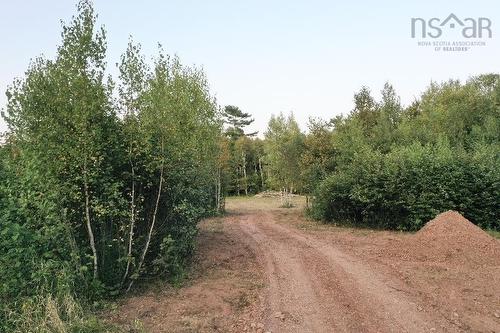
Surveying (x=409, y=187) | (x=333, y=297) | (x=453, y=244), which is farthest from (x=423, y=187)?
(x=333, y=297)

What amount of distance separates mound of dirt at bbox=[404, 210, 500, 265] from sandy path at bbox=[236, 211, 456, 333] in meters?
2.42

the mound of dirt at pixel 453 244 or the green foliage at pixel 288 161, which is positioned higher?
the green foliage at pixel 288 161

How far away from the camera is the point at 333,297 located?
7.55 m

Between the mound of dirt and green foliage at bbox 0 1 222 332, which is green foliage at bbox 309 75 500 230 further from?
green foliage at bbox 0 1 222 332

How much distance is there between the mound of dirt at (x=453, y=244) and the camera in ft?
35.0

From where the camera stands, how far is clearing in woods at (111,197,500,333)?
641 centimetres

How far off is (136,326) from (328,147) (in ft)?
56.6

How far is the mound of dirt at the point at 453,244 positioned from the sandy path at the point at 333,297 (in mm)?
2416

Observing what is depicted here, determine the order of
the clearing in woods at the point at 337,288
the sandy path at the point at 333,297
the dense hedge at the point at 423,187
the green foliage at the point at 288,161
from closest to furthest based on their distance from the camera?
the sandy path at the point at 333,297 → the clearing in woods at the point at 337,288 → the dense hedge at the point at 423,187 → the green foliage at the point at 288,161

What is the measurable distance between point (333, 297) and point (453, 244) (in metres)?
5.91

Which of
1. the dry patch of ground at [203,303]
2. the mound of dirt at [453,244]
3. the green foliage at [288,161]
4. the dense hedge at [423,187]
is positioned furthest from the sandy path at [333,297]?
the green foliage at [288,161]

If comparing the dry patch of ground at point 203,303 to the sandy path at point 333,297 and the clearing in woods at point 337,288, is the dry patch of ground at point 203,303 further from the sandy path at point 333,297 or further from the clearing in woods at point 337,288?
the sandy path at point 333,297

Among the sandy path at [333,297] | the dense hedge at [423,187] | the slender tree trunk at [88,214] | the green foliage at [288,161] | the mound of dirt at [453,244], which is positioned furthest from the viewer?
the green foliage at [288,161]

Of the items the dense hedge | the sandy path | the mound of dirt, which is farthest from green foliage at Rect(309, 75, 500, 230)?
the sandy path
